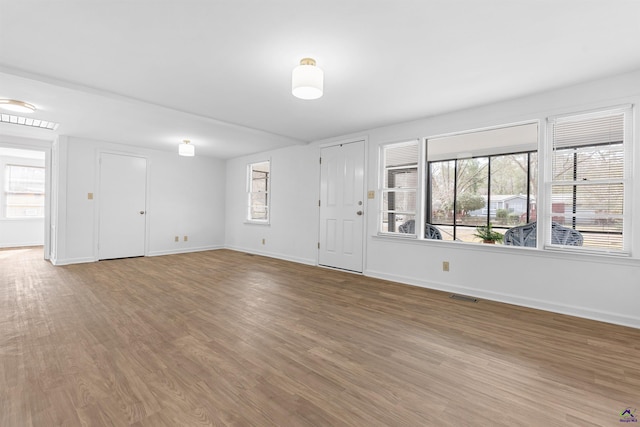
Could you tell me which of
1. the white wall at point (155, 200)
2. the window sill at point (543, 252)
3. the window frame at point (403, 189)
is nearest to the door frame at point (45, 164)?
the white wall at point (155, 200)

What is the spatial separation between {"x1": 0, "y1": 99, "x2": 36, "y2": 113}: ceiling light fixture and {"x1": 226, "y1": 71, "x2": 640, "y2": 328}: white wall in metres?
3.98

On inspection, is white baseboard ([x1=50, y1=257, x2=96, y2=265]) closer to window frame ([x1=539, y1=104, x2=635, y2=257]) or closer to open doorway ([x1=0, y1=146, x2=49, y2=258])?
open doorway ([x1=0, y1=146, x2=49, y2=258])

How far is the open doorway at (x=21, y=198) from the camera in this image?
7.14 meters

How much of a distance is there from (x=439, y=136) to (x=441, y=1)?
2.35m

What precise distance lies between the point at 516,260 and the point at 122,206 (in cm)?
682

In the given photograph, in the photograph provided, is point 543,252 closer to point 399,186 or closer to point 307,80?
point 399,186

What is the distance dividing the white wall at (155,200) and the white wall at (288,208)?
2.56 ft

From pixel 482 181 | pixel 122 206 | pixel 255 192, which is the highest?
pixel 482 181

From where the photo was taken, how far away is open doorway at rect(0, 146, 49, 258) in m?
7.14

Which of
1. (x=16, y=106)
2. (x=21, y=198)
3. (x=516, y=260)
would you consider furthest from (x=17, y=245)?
(x=516, y=260)

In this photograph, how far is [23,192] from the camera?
745 cm

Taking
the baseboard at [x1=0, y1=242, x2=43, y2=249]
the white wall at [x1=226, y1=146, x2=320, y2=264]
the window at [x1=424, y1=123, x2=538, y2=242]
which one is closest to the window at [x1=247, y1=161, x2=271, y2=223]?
the white wall at [x1=226, y1=146, x2=320, y2=264]

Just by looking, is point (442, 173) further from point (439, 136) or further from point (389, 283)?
point (389, 283)

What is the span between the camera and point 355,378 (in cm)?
178
